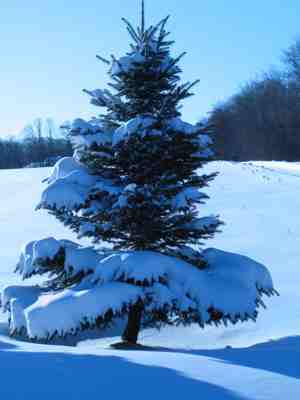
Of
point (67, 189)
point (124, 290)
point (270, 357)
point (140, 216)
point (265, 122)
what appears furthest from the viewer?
point (265, 122)

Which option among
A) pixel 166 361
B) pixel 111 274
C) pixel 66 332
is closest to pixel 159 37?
pixel 111 274

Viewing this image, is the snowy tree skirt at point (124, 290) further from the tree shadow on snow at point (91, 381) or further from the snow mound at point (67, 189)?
the tree shadow on snow at point (91, 381)

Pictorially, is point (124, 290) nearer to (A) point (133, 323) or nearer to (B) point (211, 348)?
(A) point (133, 323)

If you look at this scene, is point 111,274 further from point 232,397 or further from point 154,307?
point 232,397

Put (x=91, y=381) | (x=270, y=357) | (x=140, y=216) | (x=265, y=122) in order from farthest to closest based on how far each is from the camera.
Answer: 1. (x=265, y=122)
2. (x=140, y=216)
3. (x=270, y=357)
4. (x=91, y=381)

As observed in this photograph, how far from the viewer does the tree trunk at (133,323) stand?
7.79 m

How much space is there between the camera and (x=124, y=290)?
695cm

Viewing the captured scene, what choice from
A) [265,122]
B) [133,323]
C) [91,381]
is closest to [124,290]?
[133,323]

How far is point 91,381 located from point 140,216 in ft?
12.4

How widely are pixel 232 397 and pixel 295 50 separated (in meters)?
60.0

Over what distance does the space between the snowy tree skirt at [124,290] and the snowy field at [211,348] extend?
0.40 meters

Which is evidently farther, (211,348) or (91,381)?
(211,348)

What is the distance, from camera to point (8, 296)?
8.04m

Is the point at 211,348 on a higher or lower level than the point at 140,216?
lower
